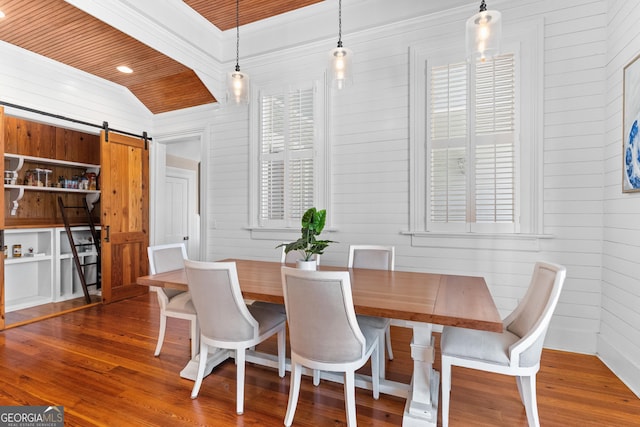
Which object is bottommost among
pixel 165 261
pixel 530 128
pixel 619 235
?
pixel 165 261

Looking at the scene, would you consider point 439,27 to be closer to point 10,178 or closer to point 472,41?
point 472,41

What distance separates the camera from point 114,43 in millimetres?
Answer: 3467

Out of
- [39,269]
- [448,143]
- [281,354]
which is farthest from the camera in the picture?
[39,269]

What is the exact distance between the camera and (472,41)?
6.60 ft

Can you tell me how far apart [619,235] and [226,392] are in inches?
124

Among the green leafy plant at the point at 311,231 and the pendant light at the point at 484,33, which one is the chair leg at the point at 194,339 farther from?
the pendant light at the point at 484,33

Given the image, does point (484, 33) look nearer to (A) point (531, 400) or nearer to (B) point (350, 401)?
(A) point (531, 400)

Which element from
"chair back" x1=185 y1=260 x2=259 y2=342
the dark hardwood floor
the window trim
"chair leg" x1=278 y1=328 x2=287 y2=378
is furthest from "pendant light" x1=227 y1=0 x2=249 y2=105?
the window trim

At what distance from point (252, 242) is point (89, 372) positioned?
7.17ft

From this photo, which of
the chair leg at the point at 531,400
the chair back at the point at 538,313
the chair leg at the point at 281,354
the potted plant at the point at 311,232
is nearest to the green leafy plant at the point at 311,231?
the potted plant at the point at 311,232

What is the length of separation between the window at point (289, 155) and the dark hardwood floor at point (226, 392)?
1.70 metres

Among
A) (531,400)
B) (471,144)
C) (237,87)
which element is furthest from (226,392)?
(471,144)

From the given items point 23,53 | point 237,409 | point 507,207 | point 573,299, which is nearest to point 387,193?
point 507,207

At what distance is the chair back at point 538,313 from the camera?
63.7 inches
